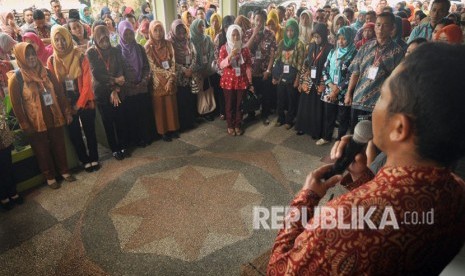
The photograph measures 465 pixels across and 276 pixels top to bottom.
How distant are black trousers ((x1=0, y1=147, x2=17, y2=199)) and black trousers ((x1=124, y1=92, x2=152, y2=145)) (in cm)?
146

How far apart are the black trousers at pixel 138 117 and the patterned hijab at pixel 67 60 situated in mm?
766

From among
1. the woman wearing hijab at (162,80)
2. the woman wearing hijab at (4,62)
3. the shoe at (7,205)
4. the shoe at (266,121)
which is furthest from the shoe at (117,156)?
the shoe at (266,121)

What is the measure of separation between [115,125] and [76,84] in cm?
79

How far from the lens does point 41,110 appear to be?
3.25m

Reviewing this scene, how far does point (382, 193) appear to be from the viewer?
744mm

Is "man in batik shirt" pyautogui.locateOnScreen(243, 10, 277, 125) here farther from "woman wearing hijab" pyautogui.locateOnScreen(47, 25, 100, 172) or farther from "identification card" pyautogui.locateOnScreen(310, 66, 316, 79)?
"woman wearing hijab" pyautogui.locateOnScreen(47, 25, 100, 172)

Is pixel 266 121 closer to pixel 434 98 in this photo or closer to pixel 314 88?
pixel 314 88

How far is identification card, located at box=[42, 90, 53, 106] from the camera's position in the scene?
3250mm

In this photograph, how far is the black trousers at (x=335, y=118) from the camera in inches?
166

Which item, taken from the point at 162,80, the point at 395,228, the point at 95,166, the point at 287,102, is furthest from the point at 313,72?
the point at 395,228

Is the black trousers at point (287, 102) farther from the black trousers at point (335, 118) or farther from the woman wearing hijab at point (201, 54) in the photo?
the woman wearing hijab at point (201, 54)

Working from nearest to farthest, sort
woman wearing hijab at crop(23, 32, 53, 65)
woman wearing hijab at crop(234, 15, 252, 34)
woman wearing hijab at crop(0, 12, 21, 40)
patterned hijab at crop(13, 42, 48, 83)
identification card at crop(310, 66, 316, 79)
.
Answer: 1. patterned hijab at crop(13, 42, 48, 83)
2. woman wearing hijab at crop(23, 32, 53, 65)
3. identification card at crop(310, 66, 316, 79)
4. woman wearing hijab at crop(234, 15, 252, 34)
5. woman wearing hijab at crop(0, 12, 21, 40)

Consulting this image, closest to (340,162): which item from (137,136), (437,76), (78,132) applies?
(437,76)

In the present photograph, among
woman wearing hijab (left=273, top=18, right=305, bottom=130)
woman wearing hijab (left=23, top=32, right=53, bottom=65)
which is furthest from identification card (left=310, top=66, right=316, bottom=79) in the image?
woman wearing hijab (left=23, top=32, right=53, bottom=65)
